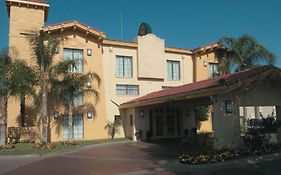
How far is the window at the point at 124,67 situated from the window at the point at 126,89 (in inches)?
33.8

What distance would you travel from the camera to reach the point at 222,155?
42.3ft

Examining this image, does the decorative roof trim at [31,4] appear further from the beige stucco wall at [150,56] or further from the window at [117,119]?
the window at [117,119]

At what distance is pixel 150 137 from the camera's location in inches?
1017

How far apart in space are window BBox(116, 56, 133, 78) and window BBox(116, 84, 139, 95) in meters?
0.86

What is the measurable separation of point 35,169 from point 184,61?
67.6 feet

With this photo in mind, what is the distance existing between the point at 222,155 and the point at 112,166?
14.5 feet

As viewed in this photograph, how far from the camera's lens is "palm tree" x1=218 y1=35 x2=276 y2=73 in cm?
2633

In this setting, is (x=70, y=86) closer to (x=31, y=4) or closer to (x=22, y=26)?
(x=22, y=26)

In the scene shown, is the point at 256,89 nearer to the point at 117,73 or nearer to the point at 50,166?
the point at 50,166

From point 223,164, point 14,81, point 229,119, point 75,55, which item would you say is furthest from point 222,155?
point 75,55

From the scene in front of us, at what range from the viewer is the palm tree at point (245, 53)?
26330 mm

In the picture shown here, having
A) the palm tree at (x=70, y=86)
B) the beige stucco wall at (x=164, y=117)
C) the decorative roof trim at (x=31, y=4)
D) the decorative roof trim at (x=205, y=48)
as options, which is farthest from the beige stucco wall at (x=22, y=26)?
the decorative roof trim at (x=205, y=48)

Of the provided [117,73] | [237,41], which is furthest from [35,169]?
[237,41]

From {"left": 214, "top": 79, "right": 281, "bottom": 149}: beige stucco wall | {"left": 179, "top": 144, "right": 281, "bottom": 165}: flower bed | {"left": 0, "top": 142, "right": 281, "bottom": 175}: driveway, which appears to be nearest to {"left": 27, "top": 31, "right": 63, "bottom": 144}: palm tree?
{"left": 0, "top": 142, "right": 281, "bottom": 175}: driveway
